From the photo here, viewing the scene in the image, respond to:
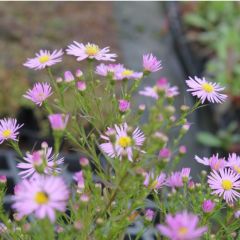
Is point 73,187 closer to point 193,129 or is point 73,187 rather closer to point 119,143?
point 119,143

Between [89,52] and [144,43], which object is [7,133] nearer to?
[89,52]

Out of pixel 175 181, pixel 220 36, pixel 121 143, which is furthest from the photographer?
pixel 220 36

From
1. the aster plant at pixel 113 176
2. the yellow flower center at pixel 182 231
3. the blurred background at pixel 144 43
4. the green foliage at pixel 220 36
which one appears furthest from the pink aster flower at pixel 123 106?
the green foliage at pixel 220 36

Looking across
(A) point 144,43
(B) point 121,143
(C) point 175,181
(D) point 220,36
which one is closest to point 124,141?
(B) point 121,143

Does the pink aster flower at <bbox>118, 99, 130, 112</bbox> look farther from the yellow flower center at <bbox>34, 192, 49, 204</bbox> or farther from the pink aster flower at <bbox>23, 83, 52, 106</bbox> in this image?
the yellow flower center at <bbox>34, 192, 49, 204</bbox>

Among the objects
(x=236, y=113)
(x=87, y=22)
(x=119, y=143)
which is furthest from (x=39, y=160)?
(x=87, y=22)

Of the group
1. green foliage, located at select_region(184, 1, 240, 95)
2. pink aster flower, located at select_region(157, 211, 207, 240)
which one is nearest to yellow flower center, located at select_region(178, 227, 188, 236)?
pink aster flower, located at select_region(157, 211, 207, 240)
